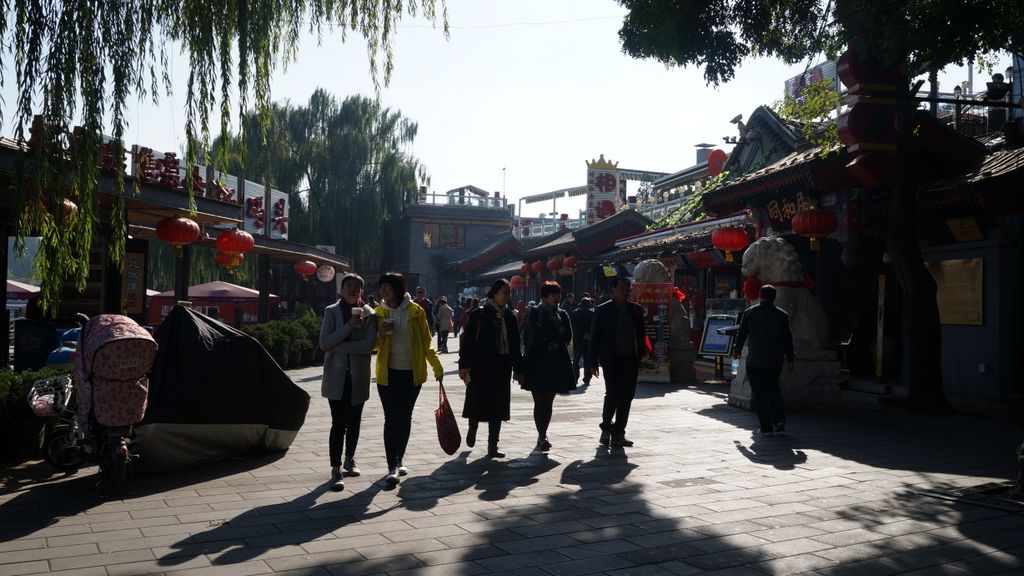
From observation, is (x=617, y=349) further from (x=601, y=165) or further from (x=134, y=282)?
Result: (x=601, y=165)

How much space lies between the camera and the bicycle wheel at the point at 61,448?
21.7 ft

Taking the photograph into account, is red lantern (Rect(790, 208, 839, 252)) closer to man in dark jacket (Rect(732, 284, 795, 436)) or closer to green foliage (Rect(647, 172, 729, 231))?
man in dark jacket (Rect(732, 284, 795, 436))

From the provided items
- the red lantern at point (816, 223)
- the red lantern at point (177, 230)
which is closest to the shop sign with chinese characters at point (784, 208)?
the red lantern at point (816, 223)

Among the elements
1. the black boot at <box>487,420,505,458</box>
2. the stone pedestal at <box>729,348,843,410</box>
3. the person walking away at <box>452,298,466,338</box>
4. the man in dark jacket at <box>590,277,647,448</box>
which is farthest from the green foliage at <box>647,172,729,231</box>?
the black boot at <box>487,420,505,458</box>

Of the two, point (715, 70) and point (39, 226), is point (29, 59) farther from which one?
point (715, 70)

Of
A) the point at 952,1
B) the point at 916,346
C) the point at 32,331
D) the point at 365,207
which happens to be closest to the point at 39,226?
the point at 32,331

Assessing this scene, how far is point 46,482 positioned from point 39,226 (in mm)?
1962

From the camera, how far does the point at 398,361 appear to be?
6676mm

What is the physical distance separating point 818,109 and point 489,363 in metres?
6.16

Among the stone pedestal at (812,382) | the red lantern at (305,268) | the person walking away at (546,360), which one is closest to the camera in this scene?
the person walking away at (546,360)

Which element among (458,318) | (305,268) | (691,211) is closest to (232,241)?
(305,268)

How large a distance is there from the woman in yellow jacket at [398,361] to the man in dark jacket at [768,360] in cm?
387

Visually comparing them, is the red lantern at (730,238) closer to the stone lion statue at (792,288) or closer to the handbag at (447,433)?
the stone lion statue at (792,288)

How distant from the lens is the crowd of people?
6.61m
